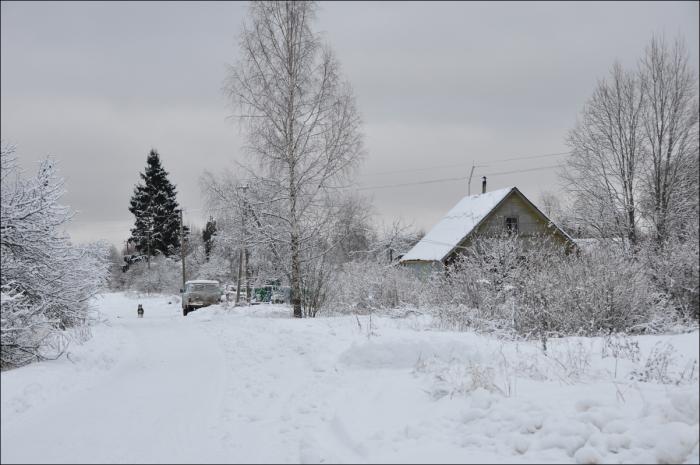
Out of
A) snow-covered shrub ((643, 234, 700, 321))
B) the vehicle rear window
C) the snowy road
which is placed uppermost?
snow-covered shrub ((643, 234, 700, 321))

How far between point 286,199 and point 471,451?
13.5m

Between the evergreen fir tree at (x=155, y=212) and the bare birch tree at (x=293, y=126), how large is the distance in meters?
32.7

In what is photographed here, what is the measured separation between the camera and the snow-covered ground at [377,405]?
4629 mm

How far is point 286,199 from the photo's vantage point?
1747cm

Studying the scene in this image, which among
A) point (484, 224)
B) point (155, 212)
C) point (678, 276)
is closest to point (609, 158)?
point (484, 224)

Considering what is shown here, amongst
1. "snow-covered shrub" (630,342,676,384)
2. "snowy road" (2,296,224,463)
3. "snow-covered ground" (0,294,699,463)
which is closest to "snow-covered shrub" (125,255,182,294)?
"snow-covered ground" (0,294,699,463)

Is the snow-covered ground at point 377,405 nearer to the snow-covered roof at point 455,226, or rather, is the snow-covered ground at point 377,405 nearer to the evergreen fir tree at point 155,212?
the snow-covered roof at point 455,226

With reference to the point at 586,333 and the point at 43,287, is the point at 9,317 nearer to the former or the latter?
the point at 43,287

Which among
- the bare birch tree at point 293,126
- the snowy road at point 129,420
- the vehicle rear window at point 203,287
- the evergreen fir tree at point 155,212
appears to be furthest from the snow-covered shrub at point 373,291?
the evergreen fir tree at point 155,212

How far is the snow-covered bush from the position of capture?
329 inches

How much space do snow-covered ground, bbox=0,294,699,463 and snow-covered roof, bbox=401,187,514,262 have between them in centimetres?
1847

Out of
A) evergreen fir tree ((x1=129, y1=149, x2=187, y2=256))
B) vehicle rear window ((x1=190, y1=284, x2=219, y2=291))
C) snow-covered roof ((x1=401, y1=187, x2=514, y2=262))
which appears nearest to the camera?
snow-covered roof ((x1=401, y1=187, x2=514, y2=262))

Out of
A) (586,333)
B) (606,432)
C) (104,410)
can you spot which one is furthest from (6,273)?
(586,333)

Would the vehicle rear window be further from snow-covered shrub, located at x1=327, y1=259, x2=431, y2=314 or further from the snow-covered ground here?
the snow-covered ground
